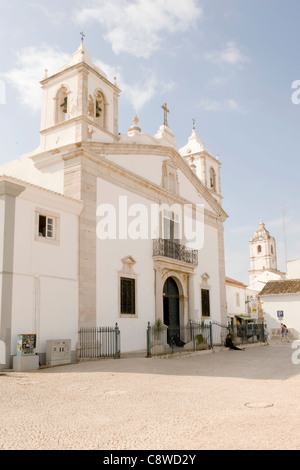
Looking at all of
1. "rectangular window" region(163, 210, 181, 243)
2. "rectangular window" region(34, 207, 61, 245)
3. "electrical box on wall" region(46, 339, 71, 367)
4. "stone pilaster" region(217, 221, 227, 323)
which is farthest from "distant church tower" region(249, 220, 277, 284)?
"electrical box on wall" region(46, 339, 71, 367)

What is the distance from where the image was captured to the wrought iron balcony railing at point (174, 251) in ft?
69.0

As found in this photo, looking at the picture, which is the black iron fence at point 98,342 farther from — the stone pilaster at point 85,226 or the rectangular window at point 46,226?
the rectangular window at point 46,226

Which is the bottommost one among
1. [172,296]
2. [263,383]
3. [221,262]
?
[263,383]

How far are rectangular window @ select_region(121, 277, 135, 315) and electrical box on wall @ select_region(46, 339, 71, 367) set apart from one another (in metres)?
4.10

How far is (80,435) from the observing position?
5648mm

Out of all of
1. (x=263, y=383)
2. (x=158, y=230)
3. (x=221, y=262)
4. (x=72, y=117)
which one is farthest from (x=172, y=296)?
(x=263, y=383)

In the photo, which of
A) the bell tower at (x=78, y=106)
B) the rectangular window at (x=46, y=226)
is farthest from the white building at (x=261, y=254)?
the rectangular window at (x=46, y=226)

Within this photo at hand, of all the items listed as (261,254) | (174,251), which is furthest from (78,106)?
(261,254)

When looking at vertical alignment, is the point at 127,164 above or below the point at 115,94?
below

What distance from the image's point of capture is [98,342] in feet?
54.0

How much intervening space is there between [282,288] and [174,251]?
54.0ft

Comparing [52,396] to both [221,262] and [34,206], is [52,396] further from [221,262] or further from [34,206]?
[221,262]

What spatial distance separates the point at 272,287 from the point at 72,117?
23583 millimetres

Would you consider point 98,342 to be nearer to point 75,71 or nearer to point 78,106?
point 78,106
